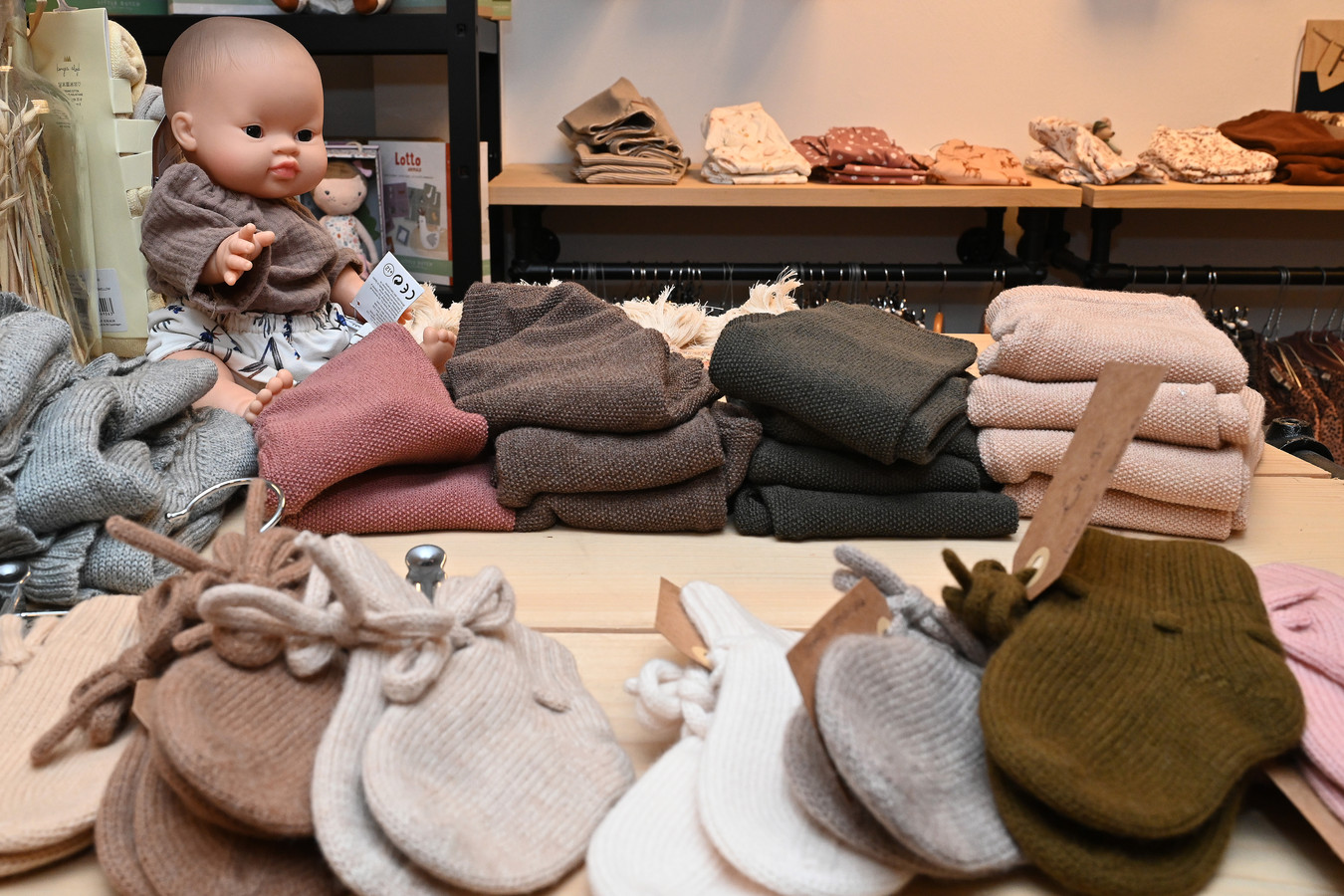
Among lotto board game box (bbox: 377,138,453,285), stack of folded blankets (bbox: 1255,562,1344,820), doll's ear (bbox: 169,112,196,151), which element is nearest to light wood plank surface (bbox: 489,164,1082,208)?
lotto board game box (bbox: 377,138,453,285)

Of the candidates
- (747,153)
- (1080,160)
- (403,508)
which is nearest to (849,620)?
(403,508)

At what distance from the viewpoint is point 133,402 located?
688mm

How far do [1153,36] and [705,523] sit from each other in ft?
6.19

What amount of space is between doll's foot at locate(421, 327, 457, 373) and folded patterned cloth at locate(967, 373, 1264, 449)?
0.47 m

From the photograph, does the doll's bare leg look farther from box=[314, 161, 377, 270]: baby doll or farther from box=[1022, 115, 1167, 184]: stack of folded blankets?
box=[1022, 115, 1167, 184]: stack of folded blankets

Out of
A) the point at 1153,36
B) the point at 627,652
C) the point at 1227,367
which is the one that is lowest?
the point at 627,652

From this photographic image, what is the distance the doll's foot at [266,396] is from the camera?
815 millimetres

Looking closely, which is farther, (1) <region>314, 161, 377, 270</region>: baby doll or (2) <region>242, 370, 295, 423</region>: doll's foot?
(1) <region>314, 161, 377, 270</region>: baby doll

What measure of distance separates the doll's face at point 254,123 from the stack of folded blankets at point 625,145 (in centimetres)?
90

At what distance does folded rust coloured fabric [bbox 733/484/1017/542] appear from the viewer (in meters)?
0.74

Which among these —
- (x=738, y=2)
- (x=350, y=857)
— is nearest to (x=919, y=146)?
(x=738, y=2)

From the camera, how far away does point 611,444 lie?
0.73 m

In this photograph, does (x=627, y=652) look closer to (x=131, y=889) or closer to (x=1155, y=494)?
(x=131, y=889)

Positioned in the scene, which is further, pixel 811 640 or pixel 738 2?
pixel 738 2
